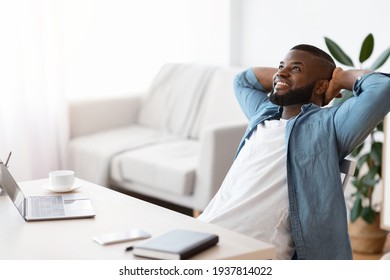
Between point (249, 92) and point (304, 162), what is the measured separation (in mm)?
463

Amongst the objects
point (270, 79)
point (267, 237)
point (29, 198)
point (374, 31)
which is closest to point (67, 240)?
point (29, 198)

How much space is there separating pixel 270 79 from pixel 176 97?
1.90 meters

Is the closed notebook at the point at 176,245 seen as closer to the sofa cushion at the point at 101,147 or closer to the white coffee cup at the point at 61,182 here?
the white coffee cup at the point at 61,182

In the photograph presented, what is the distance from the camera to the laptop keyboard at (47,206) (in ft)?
6.05

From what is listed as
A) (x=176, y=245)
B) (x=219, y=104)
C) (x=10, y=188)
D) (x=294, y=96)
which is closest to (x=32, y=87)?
(x=219, y=104)

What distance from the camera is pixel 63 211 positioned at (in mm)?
1860

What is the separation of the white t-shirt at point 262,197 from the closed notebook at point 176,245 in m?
0.41

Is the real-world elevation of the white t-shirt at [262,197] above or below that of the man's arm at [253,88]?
below

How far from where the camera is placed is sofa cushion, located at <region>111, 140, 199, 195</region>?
11.3 ft

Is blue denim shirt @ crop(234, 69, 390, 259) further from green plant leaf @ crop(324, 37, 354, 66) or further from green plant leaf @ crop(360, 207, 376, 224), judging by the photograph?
green plant leaf @ crop(360, 207, 376, 224)

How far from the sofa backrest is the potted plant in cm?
76

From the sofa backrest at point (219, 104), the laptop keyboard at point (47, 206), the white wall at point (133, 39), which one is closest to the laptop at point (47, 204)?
the laptop keyboard at point (47, 206)

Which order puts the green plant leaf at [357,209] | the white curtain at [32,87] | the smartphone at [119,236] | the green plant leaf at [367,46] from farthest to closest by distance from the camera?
the white curtain at [32,87] < the green plant leaf at [357,209] < the green plant leaf at [367,46] < the smartphone at [119,236]
